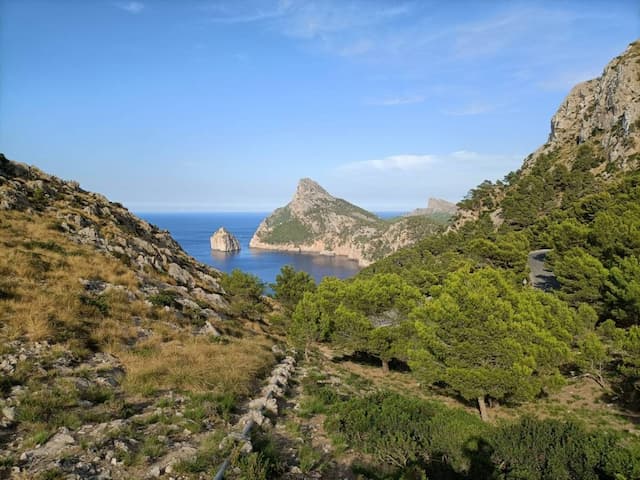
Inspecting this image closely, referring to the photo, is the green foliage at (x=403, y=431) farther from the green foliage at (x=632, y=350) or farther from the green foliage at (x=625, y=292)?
the green foliage at (x=625, y=292)

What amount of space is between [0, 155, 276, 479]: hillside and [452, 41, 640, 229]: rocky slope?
6495 centimetres

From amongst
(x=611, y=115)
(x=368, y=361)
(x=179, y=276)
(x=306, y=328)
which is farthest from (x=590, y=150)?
(x=179, y=276)

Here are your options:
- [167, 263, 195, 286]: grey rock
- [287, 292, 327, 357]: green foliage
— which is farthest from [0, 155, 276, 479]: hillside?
[167, 263, 195, 286]: grey rock

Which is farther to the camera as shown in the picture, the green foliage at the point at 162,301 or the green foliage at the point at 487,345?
the green foliage at the point at 162,301

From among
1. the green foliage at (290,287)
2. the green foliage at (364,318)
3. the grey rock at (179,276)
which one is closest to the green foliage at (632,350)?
the green foliage at (364,318)

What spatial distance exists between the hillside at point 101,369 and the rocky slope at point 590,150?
6495 cm

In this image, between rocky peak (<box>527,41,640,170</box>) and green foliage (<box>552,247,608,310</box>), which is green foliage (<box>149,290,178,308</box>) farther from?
rocky peak (<box>527,41,640,170</box>)

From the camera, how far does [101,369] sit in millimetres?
10320

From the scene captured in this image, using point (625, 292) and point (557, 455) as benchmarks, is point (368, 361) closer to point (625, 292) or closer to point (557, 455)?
point (625, 292)

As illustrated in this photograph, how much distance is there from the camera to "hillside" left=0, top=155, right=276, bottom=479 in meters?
6.36

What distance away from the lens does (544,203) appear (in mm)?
66062

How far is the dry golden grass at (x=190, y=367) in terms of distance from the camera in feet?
33.8

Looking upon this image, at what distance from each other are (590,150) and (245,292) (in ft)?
263

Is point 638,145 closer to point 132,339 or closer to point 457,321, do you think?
point 457,321
